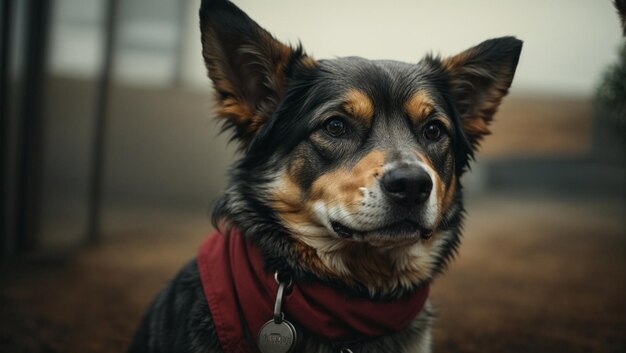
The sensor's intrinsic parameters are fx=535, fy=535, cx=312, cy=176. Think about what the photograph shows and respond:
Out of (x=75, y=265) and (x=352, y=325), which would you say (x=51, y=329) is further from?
(x=352, y=325)

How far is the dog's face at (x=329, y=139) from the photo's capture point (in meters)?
2.00

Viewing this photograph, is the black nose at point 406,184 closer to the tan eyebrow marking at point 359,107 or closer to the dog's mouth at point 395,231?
the dog's mouth at point 395,231

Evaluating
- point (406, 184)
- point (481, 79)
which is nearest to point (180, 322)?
point (406, 184)

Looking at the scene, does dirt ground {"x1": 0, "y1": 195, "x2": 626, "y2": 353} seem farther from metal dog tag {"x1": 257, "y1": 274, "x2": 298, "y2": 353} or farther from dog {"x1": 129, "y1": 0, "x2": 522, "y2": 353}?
metal dog tag {"x1": 257, "y1": 274, "x2": 298, "y2": 353}

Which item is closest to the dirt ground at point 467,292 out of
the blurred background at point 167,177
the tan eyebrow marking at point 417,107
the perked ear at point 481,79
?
the blurred background at point 167,177

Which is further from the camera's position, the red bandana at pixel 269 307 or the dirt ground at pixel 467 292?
the dirt ground at pixel 467 292

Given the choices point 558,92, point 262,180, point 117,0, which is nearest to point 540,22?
point 558,92

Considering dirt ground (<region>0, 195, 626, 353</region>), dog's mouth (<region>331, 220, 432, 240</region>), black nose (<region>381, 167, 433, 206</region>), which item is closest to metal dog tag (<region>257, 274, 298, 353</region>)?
dog's mouth (<region>331, 220, 432, 240</region>)

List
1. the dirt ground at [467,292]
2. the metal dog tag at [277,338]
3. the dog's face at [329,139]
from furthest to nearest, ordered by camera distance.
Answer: the dirt ground at [467,292] < the dog's face at [329,139] < the metal dog tag at [277,338]

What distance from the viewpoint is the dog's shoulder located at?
1994mm

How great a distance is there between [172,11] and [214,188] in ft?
7.33

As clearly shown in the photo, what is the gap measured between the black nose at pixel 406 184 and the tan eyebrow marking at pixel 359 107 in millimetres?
332

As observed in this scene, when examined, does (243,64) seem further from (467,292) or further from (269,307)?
(467,292)

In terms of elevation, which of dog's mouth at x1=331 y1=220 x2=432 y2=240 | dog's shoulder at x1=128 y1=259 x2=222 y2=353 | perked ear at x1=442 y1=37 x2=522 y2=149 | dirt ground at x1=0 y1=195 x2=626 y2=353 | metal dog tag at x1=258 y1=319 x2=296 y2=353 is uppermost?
perked ear at x1=442 y1=37 x2=522 y2=149
